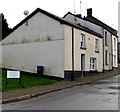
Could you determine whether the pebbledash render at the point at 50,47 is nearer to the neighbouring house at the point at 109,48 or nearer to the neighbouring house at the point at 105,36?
the neighbouring house at the point at 105,36

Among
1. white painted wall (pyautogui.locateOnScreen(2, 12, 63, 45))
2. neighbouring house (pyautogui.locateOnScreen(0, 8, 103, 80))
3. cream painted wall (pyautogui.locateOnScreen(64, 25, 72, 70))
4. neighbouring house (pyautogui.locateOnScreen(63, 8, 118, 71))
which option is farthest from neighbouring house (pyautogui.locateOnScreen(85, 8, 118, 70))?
white painted wall (pyautogui.locateOnScreen(2, 12, 63, 45))

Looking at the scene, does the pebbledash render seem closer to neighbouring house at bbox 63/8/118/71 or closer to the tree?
neighbouring house at bbox 63/8/118/71

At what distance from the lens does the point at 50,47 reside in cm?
2153

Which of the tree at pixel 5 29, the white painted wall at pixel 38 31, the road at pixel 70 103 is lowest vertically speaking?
the road at pixel 70 103

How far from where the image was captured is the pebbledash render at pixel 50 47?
68.5 feet

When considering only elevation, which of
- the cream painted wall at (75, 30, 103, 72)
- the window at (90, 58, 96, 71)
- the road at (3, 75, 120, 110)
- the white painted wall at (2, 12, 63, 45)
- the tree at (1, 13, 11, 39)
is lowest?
the road at (3, 75, 120, 110)

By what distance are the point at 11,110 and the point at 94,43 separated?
20.5 metres

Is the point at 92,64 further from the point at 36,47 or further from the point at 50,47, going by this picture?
the point at 36,47

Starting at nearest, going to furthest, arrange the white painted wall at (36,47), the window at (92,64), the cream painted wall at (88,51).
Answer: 1. the white painted wall at (36,47)
2. the cream painted wall at (88,51)
3. the window at (92,64)

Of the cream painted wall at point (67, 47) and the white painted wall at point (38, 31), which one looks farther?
the white painted wall at point (38, 31)

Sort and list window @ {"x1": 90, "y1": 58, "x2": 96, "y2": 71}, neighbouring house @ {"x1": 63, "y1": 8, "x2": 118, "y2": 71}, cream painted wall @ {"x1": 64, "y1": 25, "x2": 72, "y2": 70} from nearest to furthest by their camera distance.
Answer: cream painted wall @ {"x1": 64, "y1": 25, "x2": 72, "y2": 70}, window @ {"x1": 90, "y1": 58, "x2": 96, "y2": 71}, neighbouring house @ {"x1": 63, "y1": 8, "x2": 118, "y2": 71}

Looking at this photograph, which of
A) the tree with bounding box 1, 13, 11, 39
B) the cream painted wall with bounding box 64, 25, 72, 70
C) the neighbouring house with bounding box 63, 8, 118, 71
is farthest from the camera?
the tree with bounding box 1, 13, 11, 39

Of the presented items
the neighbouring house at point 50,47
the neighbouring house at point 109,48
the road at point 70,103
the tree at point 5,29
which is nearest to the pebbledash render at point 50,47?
the neighbouring house at point 50,47

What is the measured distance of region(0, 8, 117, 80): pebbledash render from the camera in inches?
822
